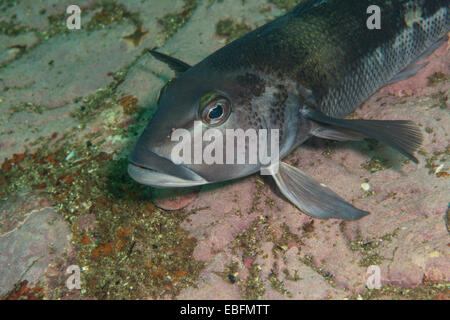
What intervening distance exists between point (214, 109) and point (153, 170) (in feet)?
2.08

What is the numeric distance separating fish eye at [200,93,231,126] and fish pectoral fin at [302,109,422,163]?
837mm

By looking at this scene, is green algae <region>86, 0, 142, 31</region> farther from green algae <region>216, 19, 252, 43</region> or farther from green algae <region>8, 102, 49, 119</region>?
green algae <region>8, 102, 49, 119</region>

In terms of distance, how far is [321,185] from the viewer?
303 cm

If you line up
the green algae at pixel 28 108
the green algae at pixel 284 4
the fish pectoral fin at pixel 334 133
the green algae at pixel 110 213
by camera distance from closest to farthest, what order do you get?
the green algae at pixel 110 213 → the fish pectoral fin at pixel 334 133 → the green algae at pixel 28 108 → the green algae at pixel 284 4

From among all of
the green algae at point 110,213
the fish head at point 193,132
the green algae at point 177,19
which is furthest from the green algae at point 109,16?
the fish head at point 193,132

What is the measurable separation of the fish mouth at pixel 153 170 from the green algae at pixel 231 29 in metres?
3.29

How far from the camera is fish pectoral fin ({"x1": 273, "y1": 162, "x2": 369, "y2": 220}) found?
2879 millimetres

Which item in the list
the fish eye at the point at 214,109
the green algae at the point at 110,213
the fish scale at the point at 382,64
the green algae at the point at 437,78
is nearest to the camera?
the fish eye at the point at 214,109

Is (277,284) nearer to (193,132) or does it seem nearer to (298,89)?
(193,132)

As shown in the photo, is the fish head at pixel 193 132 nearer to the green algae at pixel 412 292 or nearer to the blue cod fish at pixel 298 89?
the blue cod fish at pixel 298 89

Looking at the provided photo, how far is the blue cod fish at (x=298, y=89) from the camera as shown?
239 cm

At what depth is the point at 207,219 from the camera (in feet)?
10.4

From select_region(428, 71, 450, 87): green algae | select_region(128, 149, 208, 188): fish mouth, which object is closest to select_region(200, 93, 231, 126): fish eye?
select_region(128, 149, 208, 188): fish mouth
